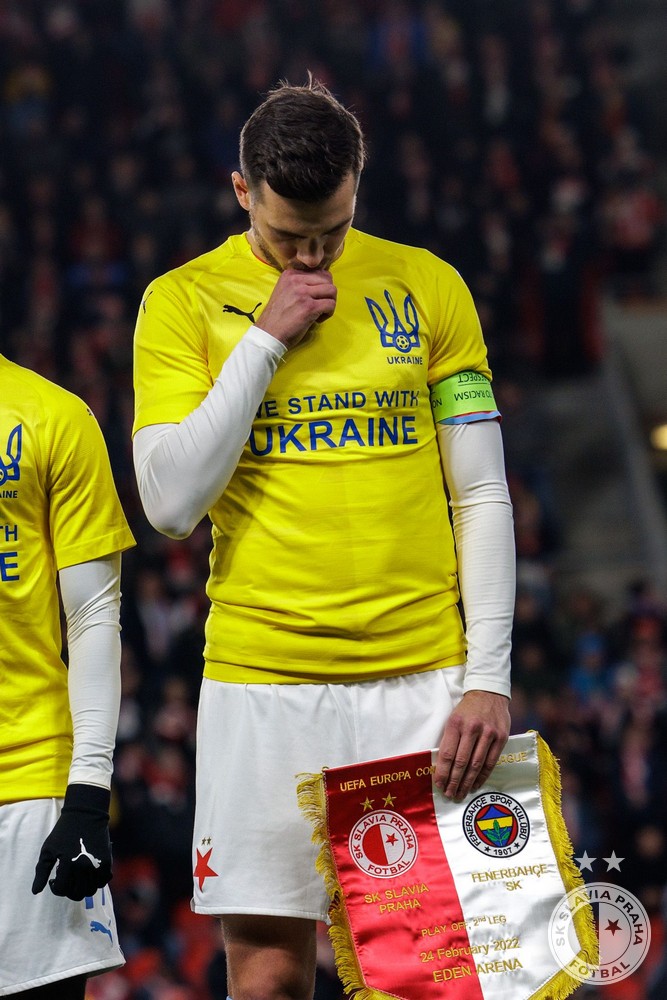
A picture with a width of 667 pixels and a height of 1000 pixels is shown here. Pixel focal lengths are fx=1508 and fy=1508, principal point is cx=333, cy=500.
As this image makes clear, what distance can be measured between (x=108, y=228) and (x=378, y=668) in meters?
8.58

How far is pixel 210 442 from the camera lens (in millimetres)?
2461

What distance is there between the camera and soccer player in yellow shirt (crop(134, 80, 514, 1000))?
8.29 ft

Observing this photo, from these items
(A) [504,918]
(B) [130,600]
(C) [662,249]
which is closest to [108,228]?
(B) [130,600]

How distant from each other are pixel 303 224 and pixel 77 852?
111 centimetres

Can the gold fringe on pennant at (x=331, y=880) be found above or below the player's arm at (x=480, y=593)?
below

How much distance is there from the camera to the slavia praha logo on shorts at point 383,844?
2521 millimetres

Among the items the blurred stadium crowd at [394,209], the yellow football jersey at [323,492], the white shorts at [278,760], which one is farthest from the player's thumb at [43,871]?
the blurred stadium crowd at [394,209]

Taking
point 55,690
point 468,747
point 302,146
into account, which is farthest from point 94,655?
point 302,146

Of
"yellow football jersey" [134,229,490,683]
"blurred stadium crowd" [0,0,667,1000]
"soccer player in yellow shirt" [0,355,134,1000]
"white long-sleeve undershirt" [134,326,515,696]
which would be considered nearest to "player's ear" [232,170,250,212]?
"yellow football jersey" [134,229,490,683]

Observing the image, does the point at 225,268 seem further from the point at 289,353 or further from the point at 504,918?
the point at 504,918

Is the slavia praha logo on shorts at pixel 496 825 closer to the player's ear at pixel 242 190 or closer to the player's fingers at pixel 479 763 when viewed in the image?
the player's fingers at pixel 479 763

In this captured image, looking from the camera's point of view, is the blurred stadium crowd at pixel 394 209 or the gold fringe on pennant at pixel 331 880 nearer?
the gold fringe on pennant at pixel 331 880

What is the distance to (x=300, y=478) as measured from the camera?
8.48 feet

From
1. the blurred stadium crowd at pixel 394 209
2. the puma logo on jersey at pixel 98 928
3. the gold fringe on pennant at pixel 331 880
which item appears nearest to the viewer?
the gold fringe on pennant at pixel 331 880
